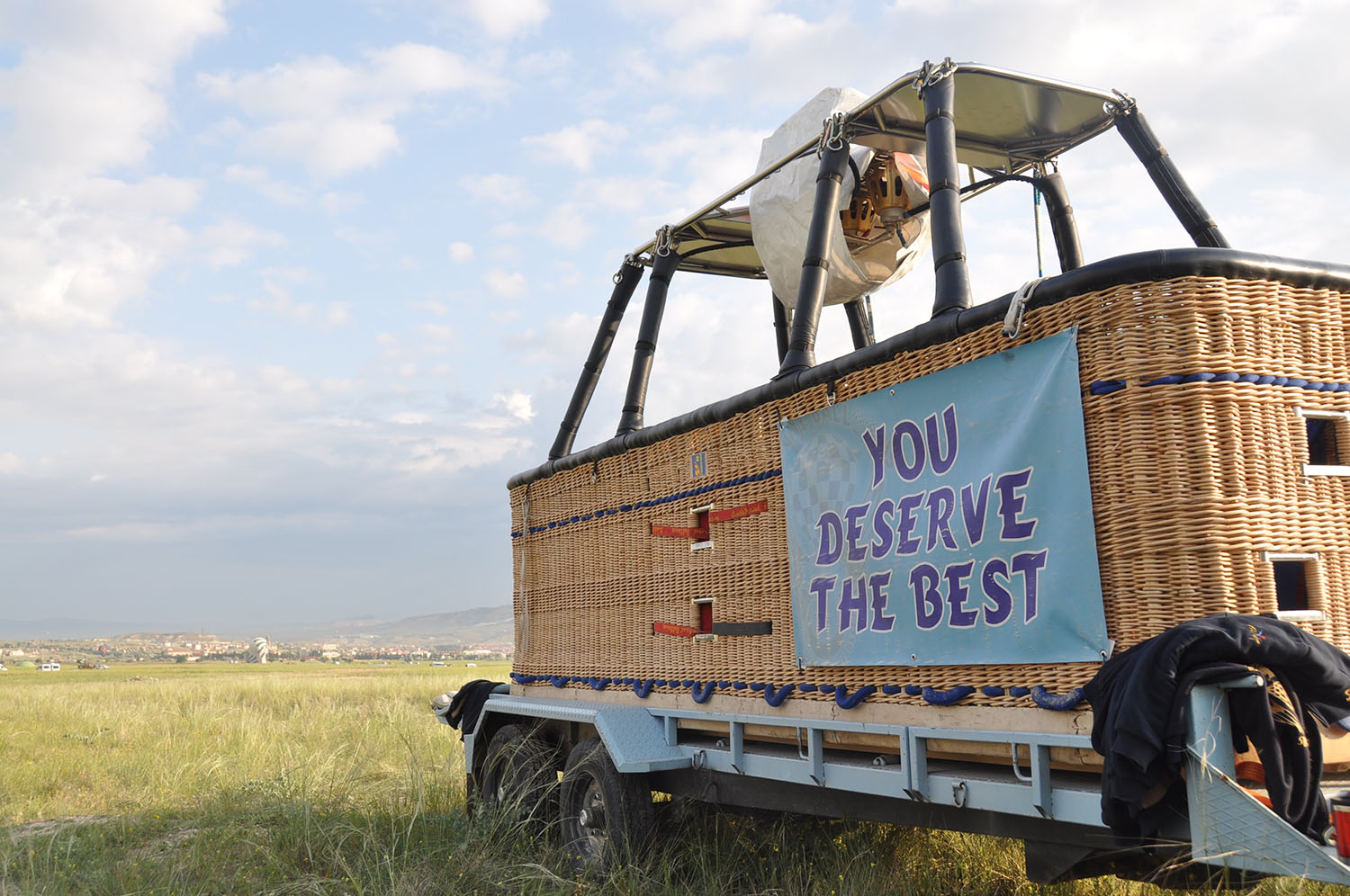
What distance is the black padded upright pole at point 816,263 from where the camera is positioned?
592 centimetres

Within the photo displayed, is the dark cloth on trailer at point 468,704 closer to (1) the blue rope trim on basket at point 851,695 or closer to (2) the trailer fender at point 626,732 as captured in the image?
(2) the trailer fender at point 626,732

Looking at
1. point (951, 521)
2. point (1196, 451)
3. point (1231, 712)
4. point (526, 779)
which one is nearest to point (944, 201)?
point (951, 521)

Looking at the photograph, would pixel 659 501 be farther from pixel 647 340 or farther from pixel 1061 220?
pixel 1061 220

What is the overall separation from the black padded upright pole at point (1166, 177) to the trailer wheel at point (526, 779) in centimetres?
510

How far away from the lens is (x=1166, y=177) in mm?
6406

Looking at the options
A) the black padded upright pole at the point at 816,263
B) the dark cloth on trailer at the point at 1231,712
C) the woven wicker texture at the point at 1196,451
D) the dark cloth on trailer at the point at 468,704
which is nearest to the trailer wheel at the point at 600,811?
the dark cloth on trailer at the point at 468,704

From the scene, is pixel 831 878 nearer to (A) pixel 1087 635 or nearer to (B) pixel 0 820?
(A) pixel 1087 635

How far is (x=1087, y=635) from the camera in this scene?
390 centimetres

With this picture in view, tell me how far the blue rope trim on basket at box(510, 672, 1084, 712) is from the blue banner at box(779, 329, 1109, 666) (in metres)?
0.11

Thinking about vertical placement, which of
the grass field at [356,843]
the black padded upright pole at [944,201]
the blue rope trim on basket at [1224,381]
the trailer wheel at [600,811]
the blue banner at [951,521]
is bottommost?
the grass field at [356,843]

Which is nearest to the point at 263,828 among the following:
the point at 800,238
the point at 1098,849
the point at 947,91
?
the point at 800,238

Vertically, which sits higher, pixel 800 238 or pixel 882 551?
pixel 800 238

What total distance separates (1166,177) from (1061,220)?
0.99 m

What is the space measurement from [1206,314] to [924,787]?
6.79 ft
